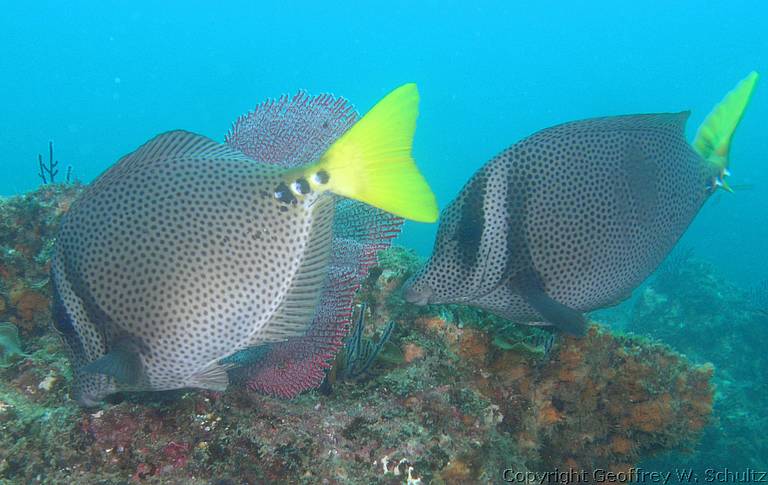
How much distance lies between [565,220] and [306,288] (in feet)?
4.77

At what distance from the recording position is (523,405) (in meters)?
3.05

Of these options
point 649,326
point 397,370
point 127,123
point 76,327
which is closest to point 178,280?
point 76,327

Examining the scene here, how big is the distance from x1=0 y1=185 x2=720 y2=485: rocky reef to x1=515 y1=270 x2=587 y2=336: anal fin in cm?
71

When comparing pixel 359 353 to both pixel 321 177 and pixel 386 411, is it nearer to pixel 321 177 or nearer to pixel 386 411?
pixel 386 411

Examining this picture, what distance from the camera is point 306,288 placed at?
6.78 feet

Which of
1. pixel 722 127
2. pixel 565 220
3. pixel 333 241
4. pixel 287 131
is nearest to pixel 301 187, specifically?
pixel 333 241

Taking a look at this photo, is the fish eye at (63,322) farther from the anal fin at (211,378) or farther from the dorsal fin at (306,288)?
the dorsal fin at (306,288)

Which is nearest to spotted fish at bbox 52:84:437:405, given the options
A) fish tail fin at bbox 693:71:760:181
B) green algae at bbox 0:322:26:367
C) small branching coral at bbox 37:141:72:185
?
green algae at bbox 0:322:26:367

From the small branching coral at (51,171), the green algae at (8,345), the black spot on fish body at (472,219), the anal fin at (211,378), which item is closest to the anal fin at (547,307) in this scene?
the black spot on fish body at (472,219)

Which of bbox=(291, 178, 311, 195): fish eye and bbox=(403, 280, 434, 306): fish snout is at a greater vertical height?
bbox=(291, 178, 311, 195): fish eye

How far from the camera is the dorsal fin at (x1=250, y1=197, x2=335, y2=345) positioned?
6.69 ft

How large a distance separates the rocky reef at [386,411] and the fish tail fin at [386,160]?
140 centimetres

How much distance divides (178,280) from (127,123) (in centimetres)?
14951

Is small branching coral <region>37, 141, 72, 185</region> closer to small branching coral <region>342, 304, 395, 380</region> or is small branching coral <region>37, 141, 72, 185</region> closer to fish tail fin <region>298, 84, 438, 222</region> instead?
small branching coral <region>342, 304, 395, 380</region>
